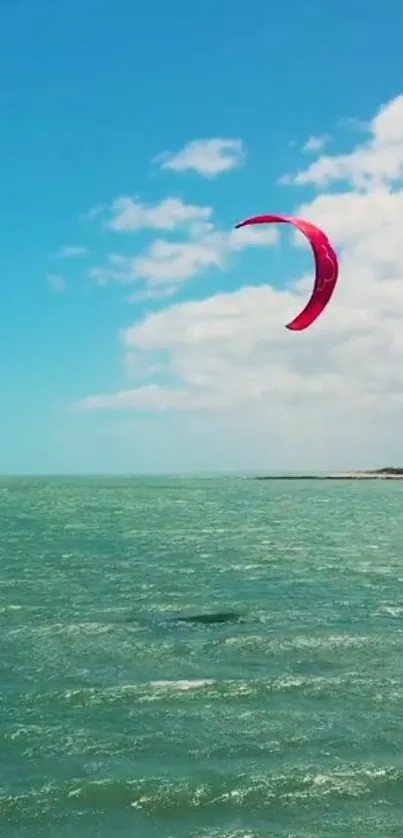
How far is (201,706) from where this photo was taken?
2052 cm

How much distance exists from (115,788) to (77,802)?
811mm

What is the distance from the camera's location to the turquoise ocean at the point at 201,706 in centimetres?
1468

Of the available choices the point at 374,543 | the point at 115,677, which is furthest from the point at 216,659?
the point at 374,543

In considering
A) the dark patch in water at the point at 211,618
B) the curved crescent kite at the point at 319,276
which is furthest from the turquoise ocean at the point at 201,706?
the curved crescent kite at the point at 319,276

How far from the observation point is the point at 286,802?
49.1 ft

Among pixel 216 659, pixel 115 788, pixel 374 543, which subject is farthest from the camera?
pixel 374 543

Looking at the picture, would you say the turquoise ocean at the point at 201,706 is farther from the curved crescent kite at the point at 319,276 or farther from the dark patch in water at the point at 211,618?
the curved crescent kite at the point at 319,276

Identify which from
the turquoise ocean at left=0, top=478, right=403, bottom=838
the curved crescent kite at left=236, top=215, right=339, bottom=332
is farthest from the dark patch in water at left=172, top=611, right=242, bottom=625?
the curved crescent kite at left=236, top=215, right=339, bottom=332

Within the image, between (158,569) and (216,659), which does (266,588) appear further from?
(216,659)

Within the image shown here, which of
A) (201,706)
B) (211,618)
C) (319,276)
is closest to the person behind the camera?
(201,706)

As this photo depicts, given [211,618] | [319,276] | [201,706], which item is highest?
[319,276]

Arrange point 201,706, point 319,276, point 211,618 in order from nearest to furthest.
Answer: point 201,706, point 319,276, point 211,618

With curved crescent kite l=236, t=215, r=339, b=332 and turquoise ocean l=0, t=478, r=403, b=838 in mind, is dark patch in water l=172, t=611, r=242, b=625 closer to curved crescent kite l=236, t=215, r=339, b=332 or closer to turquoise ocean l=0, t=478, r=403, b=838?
turquoise ocean l=0, t=478, r=403, b=838

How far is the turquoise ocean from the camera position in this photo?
14.7m
